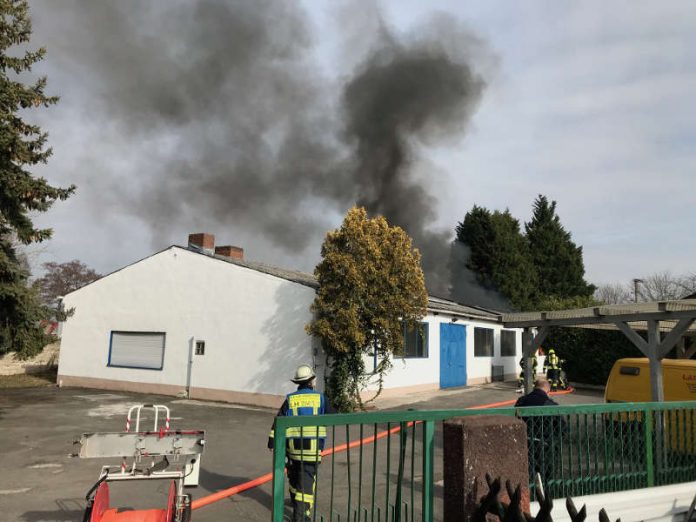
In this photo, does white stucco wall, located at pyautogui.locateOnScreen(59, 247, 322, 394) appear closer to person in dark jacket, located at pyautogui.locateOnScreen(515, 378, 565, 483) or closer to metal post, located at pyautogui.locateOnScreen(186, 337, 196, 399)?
metal post, located at pyautogui.locateOnScreen(186, 337, 196, 399)

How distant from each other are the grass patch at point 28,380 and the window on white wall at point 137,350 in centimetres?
383

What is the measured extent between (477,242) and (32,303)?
3241 centimetres

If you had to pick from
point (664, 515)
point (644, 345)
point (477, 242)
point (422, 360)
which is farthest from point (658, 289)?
point (664, 515)

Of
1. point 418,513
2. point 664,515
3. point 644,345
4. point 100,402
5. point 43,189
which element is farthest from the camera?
point 100,402

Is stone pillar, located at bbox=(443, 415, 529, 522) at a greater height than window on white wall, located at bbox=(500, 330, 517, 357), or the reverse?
window on white wall, located at bbox=(500, 330, 517, 357)

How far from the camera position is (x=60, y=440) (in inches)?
364

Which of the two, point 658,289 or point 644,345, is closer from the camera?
point 644,345

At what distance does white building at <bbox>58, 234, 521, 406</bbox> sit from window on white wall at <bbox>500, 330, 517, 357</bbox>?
79.6 inches

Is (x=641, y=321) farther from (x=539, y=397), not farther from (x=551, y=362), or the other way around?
(x=551, y=362)

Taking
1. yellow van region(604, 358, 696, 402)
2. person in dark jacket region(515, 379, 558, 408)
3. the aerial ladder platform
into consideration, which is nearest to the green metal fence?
person in dark jacket region(515, 379, 558, 408)

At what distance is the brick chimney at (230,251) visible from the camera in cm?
2005

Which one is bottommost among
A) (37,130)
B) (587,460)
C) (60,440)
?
(60,440)

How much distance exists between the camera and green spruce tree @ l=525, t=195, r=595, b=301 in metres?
40.2

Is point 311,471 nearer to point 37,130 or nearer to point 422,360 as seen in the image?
point 37,130
